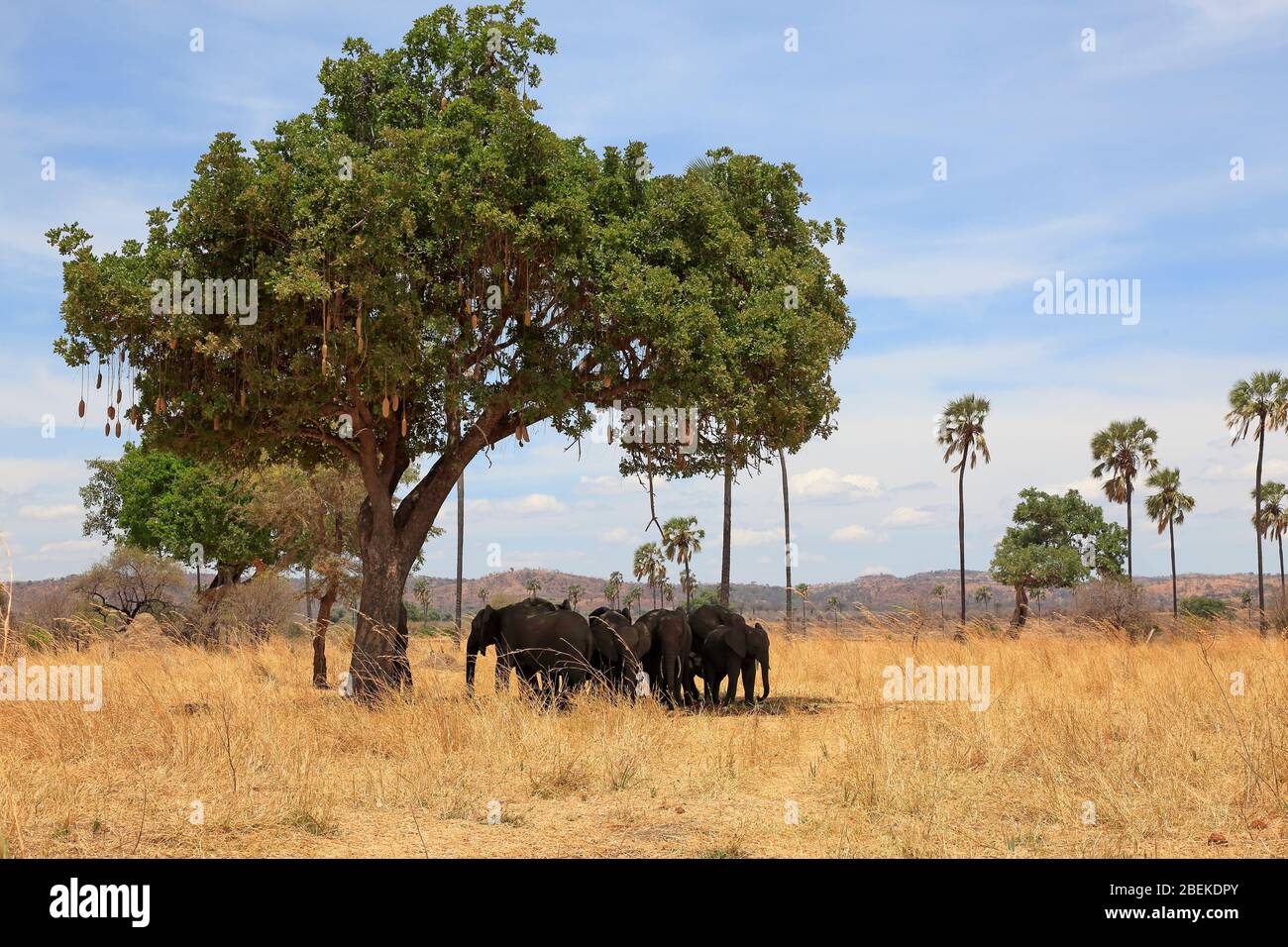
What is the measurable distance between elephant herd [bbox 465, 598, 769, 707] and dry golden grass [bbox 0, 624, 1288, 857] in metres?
2.12

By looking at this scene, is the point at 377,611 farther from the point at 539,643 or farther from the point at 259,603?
the point at 259,603

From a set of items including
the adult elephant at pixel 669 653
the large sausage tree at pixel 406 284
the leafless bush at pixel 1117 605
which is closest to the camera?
the large sausage tree at pixel 406 284

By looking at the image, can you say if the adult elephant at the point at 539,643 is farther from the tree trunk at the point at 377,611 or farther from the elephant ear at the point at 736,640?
the elephant ear at the point at 736,640

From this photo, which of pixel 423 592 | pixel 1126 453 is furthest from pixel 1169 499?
pixel 423 592

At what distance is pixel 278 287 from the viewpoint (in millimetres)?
13992

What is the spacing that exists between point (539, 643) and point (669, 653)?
247cm

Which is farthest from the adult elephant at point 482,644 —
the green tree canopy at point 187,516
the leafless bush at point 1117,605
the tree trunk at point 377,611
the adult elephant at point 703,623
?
the green tree canopy at point 187,516

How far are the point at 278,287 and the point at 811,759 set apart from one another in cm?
903

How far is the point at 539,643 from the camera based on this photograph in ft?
54.4

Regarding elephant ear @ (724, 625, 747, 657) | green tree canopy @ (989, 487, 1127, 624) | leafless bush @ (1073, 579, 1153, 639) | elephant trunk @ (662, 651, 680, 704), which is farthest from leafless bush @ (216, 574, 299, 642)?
green tree canopy @ (989, 487, 1127, 624)

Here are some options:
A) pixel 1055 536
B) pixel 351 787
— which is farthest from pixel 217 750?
pixel 1055 536

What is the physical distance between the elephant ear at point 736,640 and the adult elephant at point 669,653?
0.66 meters

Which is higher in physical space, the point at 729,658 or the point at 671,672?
the point at 729,658

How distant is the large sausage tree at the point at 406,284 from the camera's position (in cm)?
1491
